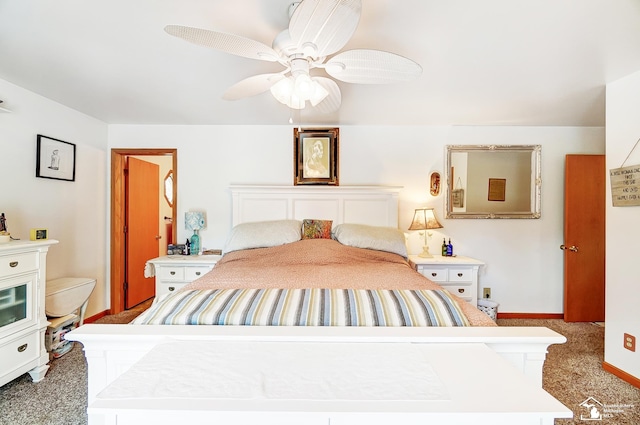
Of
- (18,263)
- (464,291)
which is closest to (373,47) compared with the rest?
(464,291)

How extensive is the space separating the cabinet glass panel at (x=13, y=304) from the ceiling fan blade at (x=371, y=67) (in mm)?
2451

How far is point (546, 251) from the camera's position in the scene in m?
3.34

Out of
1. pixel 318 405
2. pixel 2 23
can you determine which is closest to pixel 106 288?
pixel 2 23

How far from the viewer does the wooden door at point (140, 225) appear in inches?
138

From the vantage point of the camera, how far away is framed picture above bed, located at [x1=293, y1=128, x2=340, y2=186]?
10.9 feet

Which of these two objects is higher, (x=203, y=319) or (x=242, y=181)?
(x=242, y=181)

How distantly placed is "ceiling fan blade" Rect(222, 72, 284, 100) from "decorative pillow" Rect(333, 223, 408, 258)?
1.59 meters

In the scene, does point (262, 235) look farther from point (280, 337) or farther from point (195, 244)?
point (280, 337)

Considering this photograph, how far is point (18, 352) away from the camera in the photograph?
6.37ft

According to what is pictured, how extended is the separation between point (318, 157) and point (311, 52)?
206 centimetres

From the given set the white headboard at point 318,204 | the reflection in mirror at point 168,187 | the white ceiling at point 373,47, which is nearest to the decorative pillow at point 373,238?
the white headboard at point 318,204

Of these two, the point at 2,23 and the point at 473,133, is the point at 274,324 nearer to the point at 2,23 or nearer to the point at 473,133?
the point at 2,23

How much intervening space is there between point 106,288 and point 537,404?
397 centimetres

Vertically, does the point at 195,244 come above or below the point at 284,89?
below
